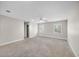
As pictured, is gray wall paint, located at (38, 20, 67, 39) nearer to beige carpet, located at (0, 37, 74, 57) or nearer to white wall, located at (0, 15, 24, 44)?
beige carpet, located at (0, 37, 74, 57)

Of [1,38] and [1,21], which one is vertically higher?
[1,21]

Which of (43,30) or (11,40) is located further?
(43,30)

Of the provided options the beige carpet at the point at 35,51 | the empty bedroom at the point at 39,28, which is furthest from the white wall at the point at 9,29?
the beige carpet at the point at 35,51

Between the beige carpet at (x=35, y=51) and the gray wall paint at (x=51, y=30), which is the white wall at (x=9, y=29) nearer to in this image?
the beige carpet at (x=35, y=51)

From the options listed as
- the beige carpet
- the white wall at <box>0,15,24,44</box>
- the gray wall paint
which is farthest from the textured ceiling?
the gray wall paint

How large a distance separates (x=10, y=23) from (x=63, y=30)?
494 cm

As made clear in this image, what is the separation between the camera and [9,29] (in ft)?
17.9

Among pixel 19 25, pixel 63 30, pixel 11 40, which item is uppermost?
pixel 19 25

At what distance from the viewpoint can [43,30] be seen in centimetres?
977

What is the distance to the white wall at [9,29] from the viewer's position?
483cm

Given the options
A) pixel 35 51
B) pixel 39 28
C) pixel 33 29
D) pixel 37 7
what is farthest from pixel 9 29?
pixel 39 28

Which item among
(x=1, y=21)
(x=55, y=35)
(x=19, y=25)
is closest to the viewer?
(x=1, y=21)

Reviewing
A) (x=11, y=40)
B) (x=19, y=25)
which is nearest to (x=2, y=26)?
(x=11, y=40)

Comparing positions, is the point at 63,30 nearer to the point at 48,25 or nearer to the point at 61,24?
the point at 61,24
